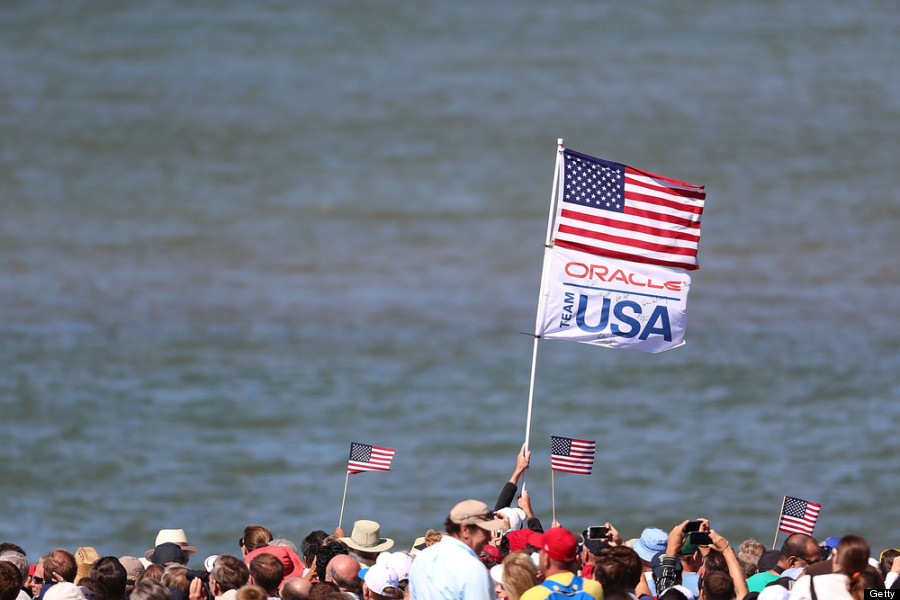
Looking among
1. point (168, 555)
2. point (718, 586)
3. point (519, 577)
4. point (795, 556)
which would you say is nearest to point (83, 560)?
point (168, 555)

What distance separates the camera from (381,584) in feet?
27.8

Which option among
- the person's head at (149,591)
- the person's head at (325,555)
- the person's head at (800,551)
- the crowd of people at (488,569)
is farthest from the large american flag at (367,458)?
the person's head at (149,591)

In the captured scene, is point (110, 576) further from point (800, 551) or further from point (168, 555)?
point (800, 551)

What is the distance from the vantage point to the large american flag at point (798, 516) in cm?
1209

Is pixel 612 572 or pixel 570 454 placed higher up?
pixel 570 454

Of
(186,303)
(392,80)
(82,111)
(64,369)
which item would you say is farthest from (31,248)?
(392,80)

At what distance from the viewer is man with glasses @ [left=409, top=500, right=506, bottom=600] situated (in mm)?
7457

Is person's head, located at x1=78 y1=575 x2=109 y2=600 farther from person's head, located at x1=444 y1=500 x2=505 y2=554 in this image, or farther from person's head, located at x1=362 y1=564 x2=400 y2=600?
person's head, located at x1=444 y1=500 x2=505 y2=554

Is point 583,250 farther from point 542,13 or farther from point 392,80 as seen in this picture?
point 542,13

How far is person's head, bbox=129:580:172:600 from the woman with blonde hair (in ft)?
11.8

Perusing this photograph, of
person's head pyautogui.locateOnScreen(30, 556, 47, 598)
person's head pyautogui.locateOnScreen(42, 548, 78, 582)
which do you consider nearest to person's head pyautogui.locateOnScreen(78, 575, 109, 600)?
person's head pyautogui.locateOnScreen(30, 556, 47, 598)

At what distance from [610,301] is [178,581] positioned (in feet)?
16.9

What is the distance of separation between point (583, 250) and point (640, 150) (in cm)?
3887

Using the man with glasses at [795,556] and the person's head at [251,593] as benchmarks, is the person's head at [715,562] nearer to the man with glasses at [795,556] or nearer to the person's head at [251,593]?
the man with glasses at [795,556]
